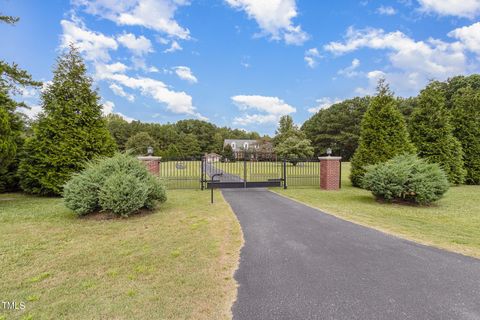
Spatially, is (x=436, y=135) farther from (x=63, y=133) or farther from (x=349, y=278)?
Answer: (x=63, y=133)

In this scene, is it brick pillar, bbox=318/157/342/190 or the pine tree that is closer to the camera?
the pine tree

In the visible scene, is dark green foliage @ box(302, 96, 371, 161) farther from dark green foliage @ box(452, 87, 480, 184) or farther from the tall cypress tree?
the tall cypress tree

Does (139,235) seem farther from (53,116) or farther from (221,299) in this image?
(53,116)

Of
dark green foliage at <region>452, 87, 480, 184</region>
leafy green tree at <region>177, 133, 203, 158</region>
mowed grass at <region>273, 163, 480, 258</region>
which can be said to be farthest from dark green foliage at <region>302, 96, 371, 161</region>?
mowed grass at <region>273, 163, 480, 258</region>

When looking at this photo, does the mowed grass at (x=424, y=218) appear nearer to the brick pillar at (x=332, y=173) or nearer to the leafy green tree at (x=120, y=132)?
the brick pillar at (x=332, y=173)

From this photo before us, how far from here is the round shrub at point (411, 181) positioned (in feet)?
25.0

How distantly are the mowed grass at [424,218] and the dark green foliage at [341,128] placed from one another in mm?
41821

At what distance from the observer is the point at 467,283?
2.92 metres

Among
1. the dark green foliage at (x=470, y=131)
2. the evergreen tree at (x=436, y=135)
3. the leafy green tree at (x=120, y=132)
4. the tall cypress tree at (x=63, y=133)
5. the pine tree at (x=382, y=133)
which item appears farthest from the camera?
the leafy green tree at (x=120, y=132)

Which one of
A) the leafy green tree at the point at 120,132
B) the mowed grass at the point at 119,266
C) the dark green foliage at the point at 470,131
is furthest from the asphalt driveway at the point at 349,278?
the leafy green tree at the point at 120,132

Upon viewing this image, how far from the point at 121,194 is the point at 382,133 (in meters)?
11.4

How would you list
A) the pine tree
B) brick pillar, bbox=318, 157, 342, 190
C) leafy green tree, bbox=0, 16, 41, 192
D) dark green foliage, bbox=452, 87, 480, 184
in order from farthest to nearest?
1. dark green foliage, bbox=452, 87, 480, 184
2. brick pillar, bbox=318, 157, 342, 190
3. the pine tree
4. leafy green tree, bbox=0, 16, 41, 192

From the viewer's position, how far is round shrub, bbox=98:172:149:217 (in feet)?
19.0

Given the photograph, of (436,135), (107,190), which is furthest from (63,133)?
(436,135)
